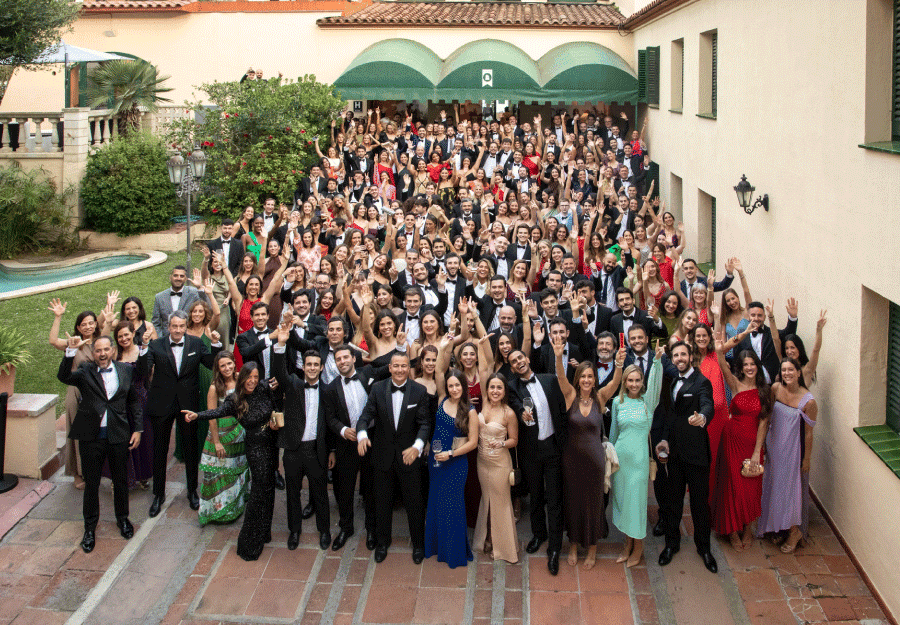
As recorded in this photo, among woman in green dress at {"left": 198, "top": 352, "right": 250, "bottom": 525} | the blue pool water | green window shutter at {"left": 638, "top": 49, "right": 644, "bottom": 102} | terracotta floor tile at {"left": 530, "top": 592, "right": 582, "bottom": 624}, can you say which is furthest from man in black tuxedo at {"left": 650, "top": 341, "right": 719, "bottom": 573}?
green window shutter at {"left": 638, "top": 49, "right": 644, "bottom": 102}

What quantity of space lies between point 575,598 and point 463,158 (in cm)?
1058

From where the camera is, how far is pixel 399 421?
7.23m

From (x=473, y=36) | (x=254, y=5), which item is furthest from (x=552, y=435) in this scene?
(x=254, y=5)

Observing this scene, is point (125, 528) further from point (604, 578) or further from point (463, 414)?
point (604, 578)

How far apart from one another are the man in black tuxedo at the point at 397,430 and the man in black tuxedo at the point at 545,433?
79cm

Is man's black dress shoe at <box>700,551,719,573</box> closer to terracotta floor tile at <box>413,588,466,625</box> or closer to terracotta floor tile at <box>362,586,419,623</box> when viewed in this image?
terracotta floor tile at <box>413,588,466,625</box>

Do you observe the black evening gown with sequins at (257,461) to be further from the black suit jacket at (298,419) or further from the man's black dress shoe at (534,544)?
the man's black dress shoe at (534,544)

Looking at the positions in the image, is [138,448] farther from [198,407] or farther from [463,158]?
[463,158]

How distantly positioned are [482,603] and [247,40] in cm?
1900

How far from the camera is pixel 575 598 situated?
274 inches

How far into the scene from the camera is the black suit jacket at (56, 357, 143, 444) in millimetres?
7441

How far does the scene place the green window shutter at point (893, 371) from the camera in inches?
282

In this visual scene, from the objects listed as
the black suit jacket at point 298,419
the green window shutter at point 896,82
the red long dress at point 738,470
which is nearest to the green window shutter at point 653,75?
the green window shutter at point 896,82

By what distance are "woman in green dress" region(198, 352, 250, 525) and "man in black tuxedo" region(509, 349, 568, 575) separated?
250 cm
